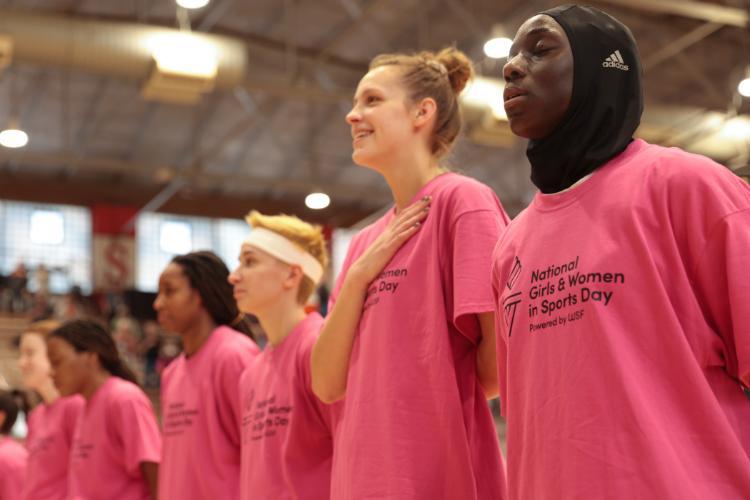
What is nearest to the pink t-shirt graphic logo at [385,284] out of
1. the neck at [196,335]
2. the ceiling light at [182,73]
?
the neck at [196,335]

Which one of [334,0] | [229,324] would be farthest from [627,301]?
[334,0]

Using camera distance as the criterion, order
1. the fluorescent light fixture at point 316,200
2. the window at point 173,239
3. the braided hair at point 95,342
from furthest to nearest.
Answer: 1. the window at point 173,239
2. the fluorescent light fixture at point 316,200
3. the braided hair at point 95,342

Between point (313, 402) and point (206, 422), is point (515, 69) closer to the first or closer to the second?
point (313, 402)

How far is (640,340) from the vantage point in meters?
2.00

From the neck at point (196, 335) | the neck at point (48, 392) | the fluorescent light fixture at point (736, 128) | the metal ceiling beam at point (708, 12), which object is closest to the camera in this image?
the neck at point (196, 335)

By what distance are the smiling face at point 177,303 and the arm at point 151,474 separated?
719 mm

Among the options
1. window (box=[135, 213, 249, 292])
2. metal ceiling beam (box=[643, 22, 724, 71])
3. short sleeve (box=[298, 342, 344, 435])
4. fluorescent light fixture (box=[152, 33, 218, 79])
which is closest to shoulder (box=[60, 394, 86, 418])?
short sleeve (box=[298, 342, 344, 435])

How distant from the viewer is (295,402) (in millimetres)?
3771

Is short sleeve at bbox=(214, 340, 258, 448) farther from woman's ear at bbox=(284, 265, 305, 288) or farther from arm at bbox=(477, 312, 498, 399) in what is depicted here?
arm at bbox=(477, 312, 498, 399)

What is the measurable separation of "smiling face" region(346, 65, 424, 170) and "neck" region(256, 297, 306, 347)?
45.0 inches

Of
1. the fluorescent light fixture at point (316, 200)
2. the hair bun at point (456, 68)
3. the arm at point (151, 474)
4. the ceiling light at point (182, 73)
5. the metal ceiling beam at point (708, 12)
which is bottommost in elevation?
the arm at point (151, 474)

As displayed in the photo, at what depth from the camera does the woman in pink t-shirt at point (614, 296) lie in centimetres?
191

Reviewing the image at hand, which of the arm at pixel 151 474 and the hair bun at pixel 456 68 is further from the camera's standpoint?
the arm at pixel 151 474

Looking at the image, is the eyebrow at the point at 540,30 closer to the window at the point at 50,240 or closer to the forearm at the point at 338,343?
the forearm at the point at 338,343
